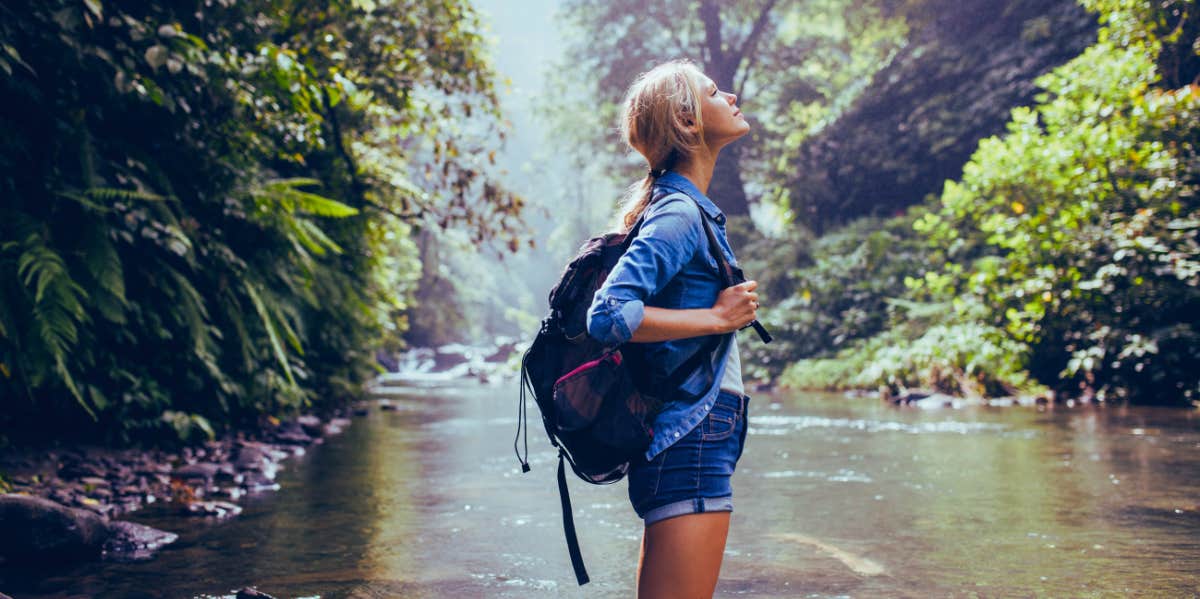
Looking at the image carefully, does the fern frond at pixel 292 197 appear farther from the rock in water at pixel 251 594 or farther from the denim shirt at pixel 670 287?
the denim shirt at pixel 670 287

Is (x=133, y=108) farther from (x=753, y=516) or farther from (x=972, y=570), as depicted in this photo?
(x=972, y=570)

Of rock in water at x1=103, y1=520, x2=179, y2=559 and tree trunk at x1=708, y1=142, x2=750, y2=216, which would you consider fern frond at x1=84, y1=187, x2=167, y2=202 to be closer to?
rock in water at x1=103, y1=520, x2=179, y2=559

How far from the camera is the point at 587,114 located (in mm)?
32781

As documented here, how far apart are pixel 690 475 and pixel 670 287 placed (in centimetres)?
43

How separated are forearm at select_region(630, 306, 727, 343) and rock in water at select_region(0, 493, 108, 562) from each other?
10.2 feet

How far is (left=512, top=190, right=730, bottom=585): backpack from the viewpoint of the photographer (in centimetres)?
215

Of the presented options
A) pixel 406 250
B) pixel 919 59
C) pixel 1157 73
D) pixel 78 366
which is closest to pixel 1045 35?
pixel 919 59

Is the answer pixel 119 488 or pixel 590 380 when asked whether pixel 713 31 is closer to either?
pixel 119 488

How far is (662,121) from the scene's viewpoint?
91.9 inches

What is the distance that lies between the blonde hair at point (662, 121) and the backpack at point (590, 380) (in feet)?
0.42

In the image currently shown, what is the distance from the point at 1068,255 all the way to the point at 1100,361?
1.32m

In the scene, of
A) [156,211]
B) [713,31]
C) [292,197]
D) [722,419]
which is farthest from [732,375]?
[713,31]

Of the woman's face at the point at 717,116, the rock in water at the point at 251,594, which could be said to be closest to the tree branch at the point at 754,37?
the rock in water at the point at 251,594

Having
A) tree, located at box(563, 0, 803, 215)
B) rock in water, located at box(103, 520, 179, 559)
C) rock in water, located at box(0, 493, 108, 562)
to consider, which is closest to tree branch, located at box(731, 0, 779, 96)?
tree, located at box(563, 0, 803, 215)
